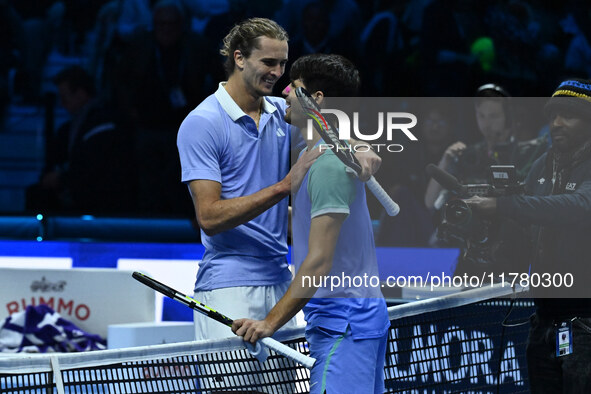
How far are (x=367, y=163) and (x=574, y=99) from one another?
87 cm

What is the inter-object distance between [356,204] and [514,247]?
46.7 inches

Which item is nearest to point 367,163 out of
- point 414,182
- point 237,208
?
point 237,208

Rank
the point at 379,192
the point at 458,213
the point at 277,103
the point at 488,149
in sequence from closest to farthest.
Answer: the point at 379,192 < the point at 458,213 < the point at 277,103 < the point at 488,149

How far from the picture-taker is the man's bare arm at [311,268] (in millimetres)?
2674

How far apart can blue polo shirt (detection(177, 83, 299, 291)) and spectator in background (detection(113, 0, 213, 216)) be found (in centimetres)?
542

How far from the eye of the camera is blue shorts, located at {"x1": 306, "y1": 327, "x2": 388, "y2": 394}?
2.73 meters

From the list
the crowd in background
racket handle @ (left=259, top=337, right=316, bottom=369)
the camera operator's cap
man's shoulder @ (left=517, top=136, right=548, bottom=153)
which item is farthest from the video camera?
the crowd in background

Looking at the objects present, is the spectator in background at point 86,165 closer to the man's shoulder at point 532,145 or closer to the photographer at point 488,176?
the photographer at point 488,176

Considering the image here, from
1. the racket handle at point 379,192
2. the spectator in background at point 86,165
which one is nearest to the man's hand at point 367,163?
the racket handle at point 379,192

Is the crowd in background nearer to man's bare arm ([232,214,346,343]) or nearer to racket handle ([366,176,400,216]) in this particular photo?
racket handle ([366,176,400,216])

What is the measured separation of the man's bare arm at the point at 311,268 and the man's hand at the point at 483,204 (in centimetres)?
73

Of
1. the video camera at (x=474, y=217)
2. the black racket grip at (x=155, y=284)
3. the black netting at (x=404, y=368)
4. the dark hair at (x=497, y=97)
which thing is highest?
the dark hair at (x=497, y=97)

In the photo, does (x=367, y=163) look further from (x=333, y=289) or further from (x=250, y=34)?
(x=250, y=34)

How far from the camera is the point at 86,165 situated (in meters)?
8.87
